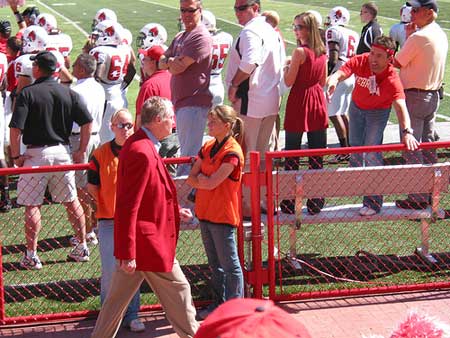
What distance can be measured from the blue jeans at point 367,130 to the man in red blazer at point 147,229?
3075mm

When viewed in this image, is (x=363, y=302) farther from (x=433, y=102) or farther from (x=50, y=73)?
(x=50, y=73)

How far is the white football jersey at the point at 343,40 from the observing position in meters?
11.6

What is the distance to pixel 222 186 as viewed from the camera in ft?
21.1

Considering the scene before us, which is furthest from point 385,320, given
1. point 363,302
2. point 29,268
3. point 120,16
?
point 120,16

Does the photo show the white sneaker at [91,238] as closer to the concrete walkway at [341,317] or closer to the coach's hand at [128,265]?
the concrete walkway at [341,317]

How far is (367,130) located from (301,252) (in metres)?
1.29

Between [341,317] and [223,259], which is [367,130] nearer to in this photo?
[341,317]

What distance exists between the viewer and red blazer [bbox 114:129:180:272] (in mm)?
5488

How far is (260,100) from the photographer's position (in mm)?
8344

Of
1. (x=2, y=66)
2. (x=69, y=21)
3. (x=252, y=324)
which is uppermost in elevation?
(x=252, y=324)

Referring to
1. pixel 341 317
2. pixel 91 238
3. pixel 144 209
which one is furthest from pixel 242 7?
pixel 144 209

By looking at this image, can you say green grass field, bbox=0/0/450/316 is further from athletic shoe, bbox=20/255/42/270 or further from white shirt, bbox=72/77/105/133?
white shirt, bbox=72/77/105/133

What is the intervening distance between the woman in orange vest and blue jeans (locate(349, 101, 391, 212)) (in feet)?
6.98

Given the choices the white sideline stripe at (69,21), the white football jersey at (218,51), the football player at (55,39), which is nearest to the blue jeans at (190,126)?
the white football jersey at (218,51)
